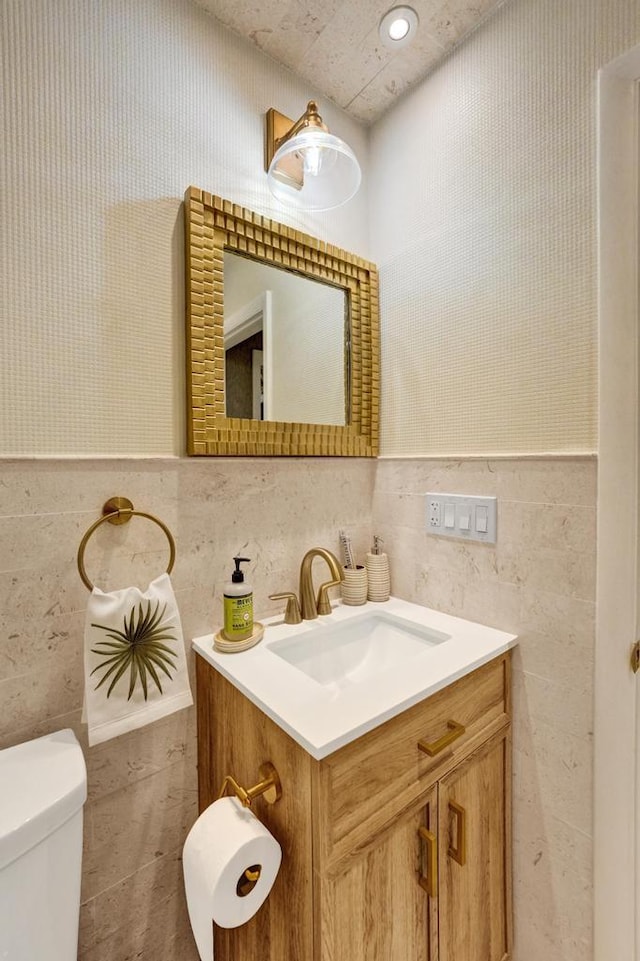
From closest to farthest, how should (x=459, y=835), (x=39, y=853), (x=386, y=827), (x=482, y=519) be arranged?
(x=39, y=853), (x=386, y=827), (x=459, y=835), (x=482, y=519)

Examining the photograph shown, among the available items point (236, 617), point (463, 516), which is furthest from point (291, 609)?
point (463, 516)

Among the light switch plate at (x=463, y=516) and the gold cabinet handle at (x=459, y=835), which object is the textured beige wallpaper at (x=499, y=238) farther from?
the gold cabinet handle at (x=459, y=835)

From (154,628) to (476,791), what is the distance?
795 millimetres

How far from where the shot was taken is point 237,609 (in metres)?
0.95

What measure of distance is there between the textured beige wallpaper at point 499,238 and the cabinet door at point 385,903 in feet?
2.80

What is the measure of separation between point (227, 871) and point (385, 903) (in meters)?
0.31

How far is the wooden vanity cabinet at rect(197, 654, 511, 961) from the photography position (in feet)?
2.18

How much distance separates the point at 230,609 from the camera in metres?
0.95

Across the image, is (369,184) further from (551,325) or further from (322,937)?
(322,937)

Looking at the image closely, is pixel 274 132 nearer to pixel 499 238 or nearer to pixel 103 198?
pixel 103 198

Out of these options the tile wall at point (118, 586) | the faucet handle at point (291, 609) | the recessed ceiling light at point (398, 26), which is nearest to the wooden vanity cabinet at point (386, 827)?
the tile wall at point (118, 586)

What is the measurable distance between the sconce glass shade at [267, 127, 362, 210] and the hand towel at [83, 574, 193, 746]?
109 centimetres

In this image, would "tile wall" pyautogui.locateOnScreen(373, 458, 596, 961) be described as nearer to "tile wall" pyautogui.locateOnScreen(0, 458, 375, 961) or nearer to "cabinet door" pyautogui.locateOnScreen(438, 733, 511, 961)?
"cabinet door" pyautogui.locateOnScreen(438, 733, 511, 961)

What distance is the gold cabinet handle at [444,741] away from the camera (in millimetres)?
788
